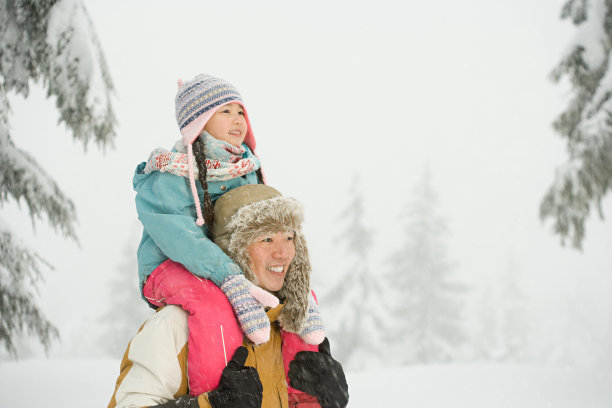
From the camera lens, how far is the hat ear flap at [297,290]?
2.81 m

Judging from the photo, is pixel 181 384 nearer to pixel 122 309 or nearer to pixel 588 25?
pixel 588 25

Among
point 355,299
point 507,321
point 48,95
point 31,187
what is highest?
point 48,95

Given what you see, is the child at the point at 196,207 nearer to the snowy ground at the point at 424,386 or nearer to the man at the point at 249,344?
the man at the point at 249,344

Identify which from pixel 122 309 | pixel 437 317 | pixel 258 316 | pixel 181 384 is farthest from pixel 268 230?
pixel 122 309

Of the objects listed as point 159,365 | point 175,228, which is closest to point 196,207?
point 175,228

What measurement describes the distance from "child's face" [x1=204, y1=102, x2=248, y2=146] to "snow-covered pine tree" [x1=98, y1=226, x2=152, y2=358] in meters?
20.3

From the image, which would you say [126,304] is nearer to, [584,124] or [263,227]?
[584,124]

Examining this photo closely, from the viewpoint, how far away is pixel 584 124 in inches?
271

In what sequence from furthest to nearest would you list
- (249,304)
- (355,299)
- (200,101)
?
(355,299)
(200,101)
(249,304)

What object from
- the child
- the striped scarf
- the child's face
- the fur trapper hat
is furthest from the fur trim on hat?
the child's face

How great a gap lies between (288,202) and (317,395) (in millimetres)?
1163

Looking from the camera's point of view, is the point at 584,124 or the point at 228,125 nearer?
the point at 228,125

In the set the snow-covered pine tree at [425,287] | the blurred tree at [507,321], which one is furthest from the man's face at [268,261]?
the blurred tree at [507,321]

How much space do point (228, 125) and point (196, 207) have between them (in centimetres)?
70
